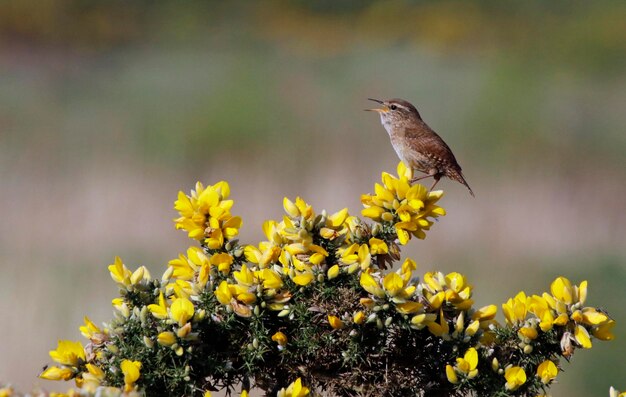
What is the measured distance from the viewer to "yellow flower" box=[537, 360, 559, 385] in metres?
2.63

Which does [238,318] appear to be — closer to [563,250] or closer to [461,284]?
[461,284]

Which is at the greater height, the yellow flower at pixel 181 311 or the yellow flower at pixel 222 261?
the yellow flower at pixel 222 261

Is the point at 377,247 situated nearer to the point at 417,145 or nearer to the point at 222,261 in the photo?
the point at 222,261

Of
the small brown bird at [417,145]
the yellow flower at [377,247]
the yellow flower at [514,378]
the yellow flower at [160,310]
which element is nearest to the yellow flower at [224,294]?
the yellow flower at [160,310]

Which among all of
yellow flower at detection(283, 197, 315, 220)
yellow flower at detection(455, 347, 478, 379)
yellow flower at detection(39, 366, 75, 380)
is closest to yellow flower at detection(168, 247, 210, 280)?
yellow flower at detection(283, 197, 315, 220)

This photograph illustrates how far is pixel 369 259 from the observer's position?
265 cm

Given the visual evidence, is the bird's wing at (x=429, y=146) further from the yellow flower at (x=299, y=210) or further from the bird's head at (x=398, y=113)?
the yellow flower at (x=299, y=210)

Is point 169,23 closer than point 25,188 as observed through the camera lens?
No

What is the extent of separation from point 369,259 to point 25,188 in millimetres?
5033

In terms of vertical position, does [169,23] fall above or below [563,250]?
above

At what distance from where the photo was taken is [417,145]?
170 inches

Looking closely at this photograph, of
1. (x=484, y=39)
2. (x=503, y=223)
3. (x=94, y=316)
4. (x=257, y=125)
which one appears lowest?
(x=94, y=316)

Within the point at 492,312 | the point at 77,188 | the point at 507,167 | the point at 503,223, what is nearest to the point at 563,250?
the point at 503,223

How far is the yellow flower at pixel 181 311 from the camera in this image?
8.23 feet
